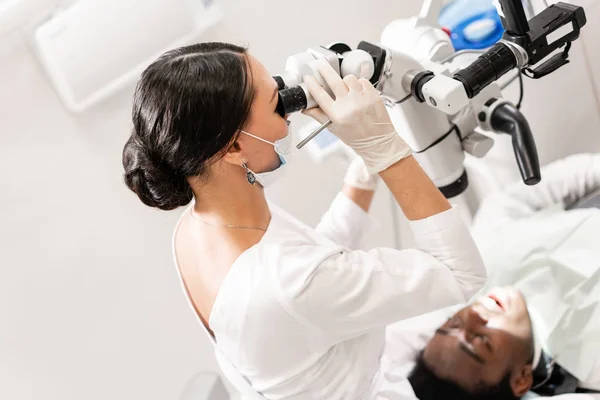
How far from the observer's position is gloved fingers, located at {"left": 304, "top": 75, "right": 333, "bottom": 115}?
103cm

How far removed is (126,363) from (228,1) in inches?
40.0

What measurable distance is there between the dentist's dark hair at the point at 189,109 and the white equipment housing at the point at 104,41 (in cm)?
46

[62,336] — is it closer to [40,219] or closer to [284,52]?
[40,219]

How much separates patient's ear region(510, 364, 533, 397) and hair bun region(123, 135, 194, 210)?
0.81m

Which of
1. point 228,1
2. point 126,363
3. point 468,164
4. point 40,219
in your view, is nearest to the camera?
point 40,219

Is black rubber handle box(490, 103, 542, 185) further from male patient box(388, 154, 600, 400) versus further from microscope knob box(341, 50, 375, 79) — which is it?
male patient box(388, 154, 600, 400)

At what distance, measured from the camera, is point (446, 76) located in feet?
3.47

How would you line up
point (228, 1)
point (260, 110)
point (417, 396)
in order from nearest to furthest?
point (260, 110) < point (417, 396) < point (228, 1)

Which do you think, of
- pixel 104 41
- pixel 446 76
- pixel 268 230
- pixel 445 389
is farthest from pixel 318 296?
pixel 104 41

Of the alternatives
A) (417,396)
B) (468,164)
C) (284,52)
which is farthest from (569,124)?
(417,396)

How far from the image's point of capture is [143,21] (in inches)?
55.9

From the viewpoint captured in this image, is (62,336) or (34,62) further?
(62,336)

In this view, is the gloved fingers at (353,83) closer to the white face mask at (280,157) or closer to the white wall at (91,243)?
the white face mask at (280,157)

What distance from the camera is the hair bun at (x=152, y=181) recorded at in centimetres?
102
